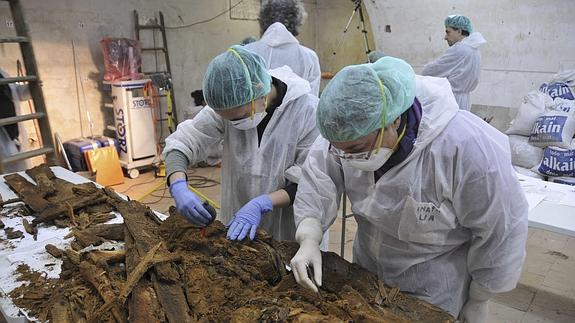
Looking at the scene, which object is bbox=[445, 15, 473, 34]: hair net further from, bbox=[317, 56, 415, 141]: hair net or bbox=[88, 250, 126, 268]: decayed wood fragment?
bbox=[88, 250, 126, 268]: decayed wood fragment

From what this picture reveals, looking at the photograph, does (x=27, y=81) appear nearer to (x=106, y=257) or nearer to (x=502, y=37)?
(x=106, y=257)

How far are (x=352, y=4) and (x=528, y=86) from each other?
3317 millimetres

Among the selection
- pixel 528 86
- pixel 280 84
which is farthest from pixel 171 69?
pixel 528 86

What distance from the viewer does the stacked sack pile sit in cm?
413

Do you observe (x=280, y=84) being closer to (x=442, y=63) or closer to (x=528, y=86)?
(x=442, y=63)

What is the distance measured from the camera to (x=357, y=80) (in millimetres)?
1241

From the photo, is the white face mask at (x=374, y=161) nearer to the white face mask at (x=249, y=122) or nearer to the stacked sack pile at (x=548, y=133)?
the white face mask at (x=249, y=122)

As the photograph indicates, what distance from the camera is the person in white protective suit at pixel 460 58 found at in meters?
4.66

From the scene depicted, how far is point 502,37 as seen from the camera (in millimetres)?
5633

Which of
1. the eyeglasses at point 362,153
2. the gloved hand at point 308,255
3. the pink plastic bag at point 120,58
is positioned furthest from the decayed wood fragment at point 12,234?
the pink plastic bag at point 120,58

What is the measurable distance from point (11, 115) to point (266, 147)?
2.30 meters

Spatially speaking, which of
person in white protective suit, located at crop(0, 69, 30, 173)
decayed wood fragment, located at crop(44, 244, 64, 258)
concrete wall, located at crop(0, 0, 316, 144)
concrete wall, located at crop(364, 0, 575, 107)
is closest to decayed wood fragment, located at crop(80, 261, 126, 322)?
decayed wood fragment, located at crop(44, 244, 64, 258)

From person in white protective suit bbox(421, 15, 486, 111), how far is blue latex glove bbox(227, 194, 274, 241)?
366 centimetres

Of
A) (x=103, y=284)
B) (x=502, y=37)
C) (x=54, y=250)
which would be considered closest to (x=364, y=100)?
(x=103, y=284)
